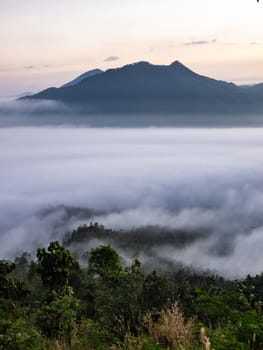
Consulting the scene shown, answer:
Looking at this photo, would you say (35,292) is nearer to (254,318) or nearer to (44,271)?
(44,271)

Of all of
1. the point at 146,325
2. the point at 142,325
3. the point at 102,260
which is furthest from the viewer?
the point at 102,260

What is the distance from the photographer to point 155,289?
20203mm

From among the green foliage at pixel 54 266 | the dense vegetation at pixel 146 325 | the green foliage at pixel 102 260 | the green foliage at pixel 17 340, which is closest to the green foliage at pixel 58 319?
the dense vegetation at pixel 146 325

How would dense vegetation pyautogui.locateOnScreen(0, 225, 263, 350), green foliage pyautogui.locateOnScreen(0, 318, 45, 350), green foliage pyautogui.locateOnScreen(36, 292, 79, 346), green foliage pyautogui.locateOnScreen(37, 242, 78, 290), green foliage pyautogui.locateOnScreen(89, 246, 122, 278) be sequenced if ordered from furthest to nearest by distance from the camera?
green foliage pyautogui.locateOnScreen(89, 246, 122, 278)
green foliage pyautogui.locateOnScreen(37, 242, 78, 290)
green foliage pyautogui.locateOnScreen(36, 292, 79, 346)
green foliage pyautogui.locateOnScreen(0, 318, 45, 350)
dense vegetation pyautogui.locateOnScreen(0, 225, 263, 350)

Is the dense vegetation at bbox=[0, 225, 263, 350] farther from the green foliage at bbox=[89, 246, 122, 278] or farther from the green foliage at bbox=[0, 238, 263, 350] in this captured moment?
the green foliage at bbox=[89, 246, 122, 278]

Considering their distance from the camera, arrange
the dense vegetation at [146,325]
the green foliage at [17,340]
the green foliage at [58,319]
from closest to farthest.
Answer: the dense vegetation at [146,325] → the green foliage at [17,340] → the green foliage at [58,319]

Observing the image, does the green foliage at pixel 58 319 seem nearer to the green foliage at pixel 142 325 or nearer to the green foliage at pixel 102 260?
the green foliage at pixel 142 325

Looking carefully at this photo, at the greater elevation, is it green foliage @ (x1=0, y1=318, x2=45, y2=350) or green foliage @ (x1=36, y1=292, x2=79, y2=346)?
green foliage @ (x1=36, y1=292, x2=79, y2=346)

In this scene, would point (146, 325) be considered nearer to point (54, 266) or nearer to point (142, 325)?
point (142, 325)

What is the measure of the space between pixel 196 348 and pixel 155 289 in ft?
43.9

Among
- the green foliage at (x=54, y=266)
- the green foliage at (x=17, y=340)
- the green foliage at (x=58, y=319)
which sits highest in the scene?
the green foliage at (x=54, y=266)

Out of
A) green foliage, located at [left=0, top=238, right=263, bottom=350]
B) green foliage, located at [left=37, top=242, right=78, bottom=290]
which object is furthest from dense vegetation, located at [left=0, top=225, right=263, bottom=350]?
green foliage, located at [left=37, top=242, right=78, bottom=290]

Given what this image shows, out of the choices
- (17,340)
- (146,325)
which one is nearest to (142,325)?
(146,325)

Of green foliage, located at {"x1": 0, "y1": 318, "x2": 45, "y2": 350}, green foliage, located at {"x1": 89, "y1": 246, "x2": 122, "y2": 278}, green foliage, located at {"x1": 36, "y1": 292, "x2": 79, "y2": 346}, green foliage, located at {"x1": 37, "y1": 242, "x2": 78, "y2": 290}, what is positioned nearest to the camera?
green foliage, located at {"x1": 0, "y1": 318, "x2": 45, "y2": 350}
